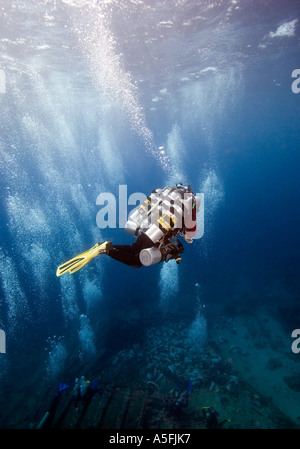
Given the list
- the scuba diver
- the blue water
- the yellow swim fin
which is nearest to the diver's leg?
the scuba diver

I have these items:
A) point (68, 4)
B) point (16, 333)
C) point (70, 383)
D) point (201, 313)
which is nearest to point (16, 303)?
point (16, 333)

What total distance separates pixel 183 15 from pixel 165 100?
19.6 m

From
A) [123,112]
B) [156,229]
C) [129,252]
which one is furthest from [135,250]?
[123,112]

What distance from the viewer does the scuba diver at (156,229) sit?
3242mm

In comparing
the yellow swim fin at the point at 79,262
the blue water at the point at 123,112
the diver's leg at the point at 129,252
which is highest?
the blue water at the point at 123,112

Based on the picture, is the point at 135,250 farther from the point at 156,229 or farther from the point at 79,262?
the point at 79,262

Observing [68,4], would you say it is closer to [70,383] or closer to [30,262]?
[70,383]

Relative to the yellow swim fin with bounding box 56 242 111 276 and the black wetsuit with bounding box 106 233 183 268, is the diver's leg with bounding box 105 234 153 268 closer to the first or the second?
the black wetsuit with bounding box 106 233 183 268

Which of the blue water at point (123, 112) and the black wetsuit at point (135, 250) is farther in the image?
the blue water at point (123, 112)

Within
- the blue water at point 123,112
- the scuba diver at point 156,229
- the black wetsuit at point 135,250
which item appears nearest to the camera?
the scuba diver at point 156,229

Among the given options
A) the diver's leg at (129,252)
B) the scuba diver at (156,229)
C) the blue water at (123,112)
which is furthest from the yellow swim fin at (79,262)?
the blue water at (123,112)

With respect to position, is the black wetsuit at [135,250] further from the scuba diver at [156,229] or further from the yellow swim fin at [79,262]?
the yellow swim fin at [79,262]

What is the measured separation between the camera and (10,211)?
53969mm

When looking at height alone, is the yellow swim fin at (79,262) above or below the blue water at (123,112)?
below
